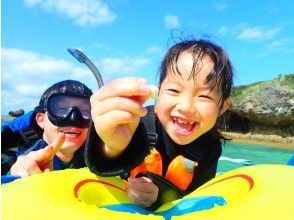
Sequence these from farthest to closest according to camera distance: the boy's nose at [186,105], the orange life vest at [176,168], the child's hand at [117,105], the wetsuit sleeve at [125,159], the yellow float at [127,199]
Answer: the orange life vest at [176,168] → the boy's nose at [186,105] → the wetsuit sleeve at [125,159] → the yellow float at [127,199] → the child's hand at [117,105]

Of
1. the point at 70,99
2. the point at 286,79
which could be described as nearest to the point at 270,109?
the point at 286,79

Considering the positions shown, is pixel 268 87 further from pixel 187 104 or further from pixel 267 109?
pixel 187 104

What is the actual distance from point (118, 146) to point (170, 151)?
890 millimetres

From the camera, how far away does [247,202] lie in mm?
1070

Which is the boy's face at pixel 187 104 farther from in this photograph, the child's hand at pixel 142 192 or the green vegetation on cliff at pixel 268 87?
the green vegetation on cliff at pixel 268 87

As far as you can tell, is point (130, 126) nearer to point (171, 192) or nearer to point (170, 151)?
point (171, 192)

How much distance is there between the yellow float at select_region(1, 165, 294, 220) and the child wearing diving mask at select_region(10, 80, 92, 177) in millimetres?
724

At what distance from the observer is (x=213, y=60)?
191 cm

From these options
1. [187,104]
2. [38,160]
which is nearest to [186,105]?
[187,104]

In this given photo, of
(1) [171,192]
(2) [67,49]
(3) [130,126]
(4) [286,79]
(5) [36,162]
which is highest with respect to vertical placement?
(4) [286,79]

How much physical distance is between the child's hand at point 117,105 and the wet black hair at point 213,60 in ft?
2.46

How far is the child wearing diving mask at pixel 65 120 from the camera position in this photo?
213cm

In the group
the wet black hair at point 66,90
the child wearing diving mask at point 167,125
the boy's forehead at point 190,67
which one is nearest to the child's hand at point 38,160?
the child wearing diving mask at point 167,125

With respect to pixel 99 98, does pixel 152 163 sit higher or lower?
lower
